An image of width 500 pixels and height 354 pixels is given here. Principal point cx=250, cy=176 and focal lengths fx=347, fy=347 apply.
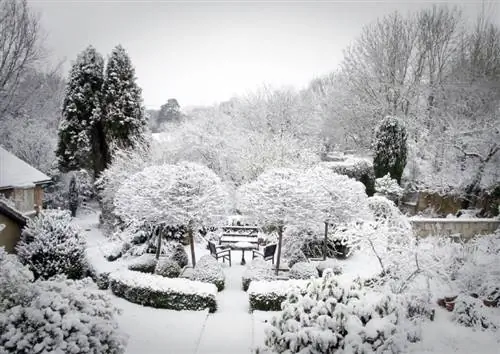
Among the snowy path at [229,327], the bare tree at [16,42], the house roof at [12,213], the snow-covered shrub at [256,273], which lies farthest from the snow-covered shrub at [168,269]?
the bare tree at [16,42]

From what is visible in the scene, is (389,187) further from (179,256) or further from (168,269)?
(168,269)

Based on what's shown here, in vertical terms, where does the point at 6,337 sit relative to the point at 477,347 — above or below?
above

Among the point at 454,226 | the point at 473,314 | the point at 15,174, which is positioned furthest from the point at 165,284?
the point at 454,226

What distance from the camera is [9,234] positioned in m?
10.8

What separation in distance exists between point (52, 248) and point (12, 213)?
1818 millimetres

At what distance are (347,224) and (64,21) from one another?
9.26 meters

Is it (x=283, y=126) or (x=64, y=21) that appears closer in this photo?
(x=64, y=21)

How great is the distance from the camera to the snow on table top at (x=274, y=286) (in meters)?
8.48

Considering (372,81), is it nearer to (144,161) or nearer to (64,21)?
(144,161)

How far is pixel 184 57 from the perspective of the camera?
9.93 metres

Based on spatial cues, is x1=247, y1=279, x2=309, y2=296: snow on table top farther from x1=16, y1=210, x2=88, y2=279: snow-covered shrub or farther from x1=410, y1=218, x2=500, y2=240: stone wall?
x1=410, y1=218, x2=500, y2=240: stone wall

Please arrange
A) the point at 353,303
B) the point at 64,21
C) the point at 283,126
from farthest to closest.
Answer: the point at 283,126 < the point at 64,21 < the point at 353,303

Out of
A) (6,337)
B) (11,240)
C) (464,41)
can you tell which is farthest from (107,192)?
(464,41)

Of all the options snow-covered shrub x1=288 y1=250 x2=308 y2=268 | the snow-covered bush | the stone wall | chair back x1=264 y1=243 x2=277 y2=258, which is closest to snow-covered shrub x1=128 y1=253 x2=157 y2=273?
chair back x1=264 y1=243 x2=277 y2=258
